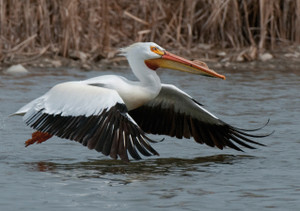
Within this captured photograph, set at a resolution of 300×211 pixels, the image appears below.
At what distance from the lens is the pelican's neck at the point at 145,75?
19.9ft

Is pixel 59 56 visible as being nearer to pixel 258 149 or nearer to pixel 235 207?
pixel 258 149

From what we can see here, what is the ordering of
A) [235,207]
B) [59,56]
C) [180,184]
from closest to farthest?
[235,207] → [180,184] → [59,56]

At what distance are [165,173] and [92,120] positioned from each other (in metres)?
0.67

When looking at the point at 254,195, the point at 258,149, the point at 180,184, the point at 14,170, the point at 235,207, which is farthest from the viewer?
the point at 258,149

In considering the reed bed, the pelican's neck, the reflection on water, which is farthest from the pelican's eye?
the reed bed

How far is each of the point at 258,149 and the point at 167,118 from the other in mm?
827

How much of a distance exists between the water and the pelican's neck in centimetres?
61

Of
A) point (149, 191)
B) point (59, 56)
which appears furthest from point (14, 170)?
point (59, 56)

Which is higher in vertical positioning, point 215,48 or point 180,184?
point 215,48

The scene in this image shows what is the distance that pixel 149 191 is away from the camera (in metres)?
4.90

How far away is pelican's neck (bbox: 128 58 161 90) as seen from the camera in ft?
19.9

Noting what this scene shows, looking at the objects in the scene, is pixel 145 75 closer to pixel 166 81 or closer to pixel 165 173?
pixel 165 173

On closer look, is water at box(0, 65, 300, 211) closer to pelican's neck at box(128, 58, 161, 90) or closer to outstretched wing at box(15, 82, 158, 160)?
outstretched wing at box(15, 82, 158, 160)

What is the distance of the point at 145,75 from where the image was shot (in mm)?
6102
